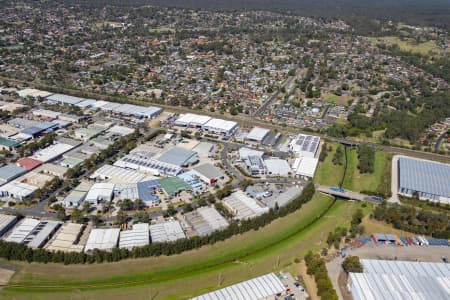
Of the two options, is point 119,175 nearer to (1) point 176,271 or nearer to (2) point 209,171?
(2) point 209,171

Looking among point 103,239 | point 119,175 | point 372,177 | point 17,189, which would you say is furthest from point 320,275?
point 17,189

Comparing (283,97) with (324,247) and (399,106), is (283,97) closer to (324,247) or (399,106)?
(399,106)

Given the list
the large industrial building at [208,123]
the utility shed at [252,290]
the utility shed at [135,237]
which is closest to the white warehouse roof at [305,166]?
the large industrial building at [208,123]

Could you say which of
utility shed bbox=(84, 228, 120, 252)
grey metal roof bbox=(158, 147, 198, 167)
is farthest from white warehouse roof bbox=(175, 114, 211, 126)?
utility shed bbox=(84, 228, 120, 252)

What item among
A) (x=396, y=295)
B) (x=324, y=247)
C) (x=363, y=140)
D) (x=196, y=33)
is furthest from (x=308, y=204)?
(x=196, y=33)

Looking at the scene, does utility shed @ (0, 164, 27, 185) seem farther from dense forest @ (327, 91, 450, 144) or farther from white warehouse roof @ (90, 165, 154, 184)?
dense forest @ (327, 91, 450, 144)
